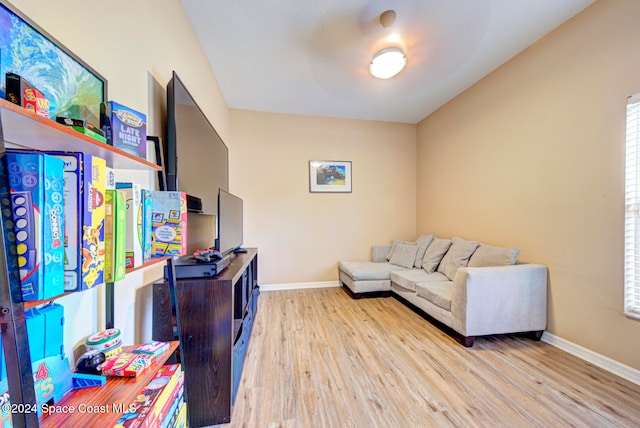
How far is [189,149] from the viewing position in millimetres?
1645

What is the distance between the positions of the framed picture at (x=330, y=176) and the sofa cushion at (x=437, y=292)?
6.37 ft

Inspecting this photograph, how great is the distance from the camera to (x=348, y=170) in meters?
4.05

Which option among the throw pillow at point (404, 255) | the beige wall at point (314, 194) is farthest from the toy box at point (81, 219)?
the throw pillow at point (404, 255)

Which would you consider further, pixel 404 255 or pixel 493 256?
pixel 404 255

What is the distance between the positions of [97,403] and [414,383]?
1778 millimetres

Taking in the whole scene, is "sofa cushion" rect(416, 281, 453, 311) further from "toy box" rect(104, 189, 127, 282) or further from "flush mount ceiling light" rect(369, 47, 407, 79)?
"toy box" rect(104, 189, 127, 282)

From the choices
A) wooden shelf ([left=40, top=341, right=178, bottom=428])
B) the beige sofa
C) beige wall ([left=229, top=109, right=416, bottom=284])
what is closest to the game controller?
wooden shelf ([left=40, top=341, right=178, bottom=428])

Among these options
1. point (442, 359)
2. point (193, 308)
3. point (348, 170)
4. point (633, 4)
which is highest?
point (633, 4)

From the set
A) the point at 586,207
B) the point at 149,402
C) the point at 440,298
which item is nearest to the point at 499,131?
the point at 586,207

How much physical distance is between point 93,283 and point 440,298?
8.63 ft

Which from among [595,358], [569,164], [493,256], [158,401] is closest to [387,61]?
[569,164]

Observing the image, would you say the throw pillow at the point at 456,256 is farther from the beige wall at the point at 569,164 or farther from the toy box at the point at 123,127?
the toy box at the point at 123,127

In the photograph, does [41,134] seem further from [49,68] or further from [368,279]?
[368,279]

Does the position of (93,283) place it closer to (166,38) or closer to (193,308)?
(193,308)
